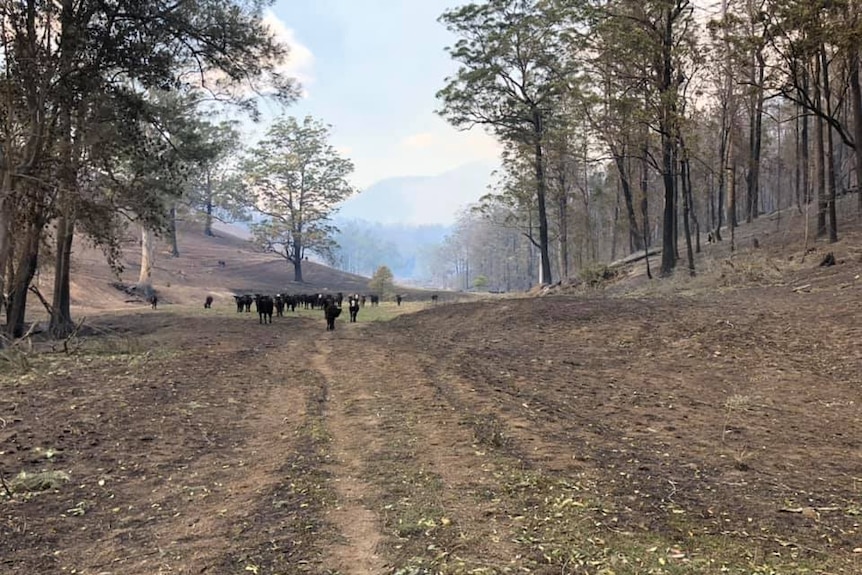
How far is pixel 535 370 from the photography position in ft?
33.7

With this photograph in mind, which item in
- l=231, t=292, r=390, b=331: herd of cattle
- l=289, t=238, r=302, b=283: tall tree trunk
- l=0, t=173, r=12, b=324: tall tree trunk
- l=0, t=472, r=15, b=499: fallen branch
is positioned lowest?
l=0, t=472, r=15, b=499: fallen branch

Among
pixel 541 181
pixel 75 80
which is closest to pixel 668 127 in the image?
pixel 541 181

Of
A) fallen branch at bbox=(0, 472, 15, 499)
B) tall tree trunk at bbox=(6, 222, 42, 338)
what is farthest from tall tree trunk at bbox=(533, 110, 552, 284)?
fallen branch at bbox=(0, 472, 15, 499)

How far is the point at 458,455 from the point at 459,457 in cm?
6

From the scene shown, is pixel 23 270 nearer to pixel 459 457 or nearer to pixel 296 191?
pixel 459 457

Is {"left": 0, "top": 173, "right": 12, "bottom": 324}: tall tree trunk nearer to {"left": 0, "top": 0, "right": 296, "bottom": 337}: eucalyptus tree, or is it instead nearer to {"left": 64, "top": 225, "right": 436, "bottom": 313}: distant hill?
{"left": 0, "top": 0, "right": 296, "bottom": 337}: eucalyptus tree

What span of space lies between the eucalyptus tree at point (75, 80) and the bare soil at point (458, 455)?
3620mm

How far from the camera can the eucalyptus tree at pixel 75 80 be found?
12212 millimetres

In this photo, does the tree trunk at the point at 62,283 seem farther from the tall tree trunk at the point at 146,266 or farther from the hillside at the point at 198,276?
the tall tree trunk at the point at 146,266

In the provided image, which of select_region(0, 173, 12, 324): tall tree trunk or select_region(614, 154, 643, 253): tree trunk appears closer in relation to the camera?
select_region(0, 173, 12, 324): tall tree trunk

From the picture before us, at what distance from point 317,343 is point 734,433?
1046 centimetres

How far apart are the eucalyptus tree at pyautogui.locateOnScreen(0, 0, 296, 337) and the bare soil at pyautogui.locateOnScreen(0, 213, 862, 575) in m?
3.62

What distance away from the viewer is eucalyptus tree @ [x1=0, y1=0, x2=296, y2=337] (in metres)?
12.2

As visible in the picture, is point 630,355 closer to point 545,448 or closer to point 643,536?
point 545,448
